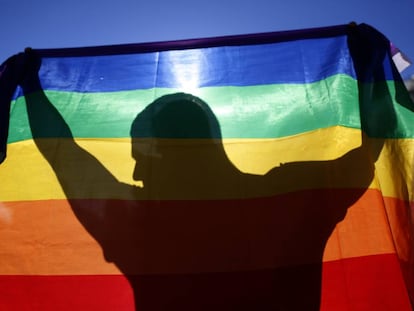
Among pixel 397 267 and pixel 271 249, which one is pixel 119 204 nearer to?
pixel 271 249

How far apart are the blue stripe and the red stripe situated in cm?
125

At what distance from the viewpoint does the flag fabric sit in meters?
1.72

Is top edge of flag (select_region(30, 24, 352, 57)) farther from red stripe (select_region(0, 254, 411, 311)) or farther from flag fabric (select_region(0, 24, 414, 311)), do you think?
red stripe (select_region(0, 254, 411, 311))

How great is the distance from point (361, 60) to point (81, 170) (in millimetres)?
2012

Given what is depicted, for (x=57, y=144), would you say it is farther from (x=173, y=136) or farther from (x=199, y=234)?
(x=199, y=234)

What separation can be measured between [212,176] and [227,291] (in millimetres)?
687

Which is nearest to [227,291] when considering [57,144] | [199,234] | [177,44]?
[199,234]

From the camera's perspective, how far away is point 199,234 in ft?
5.93

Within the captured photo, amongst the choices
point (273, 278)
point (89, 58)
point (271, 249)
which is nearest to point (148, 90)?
point (89, 58)

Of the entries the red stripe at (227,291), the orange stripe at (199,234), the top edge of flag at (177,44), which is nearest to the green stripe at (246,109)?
the top edge of flag at (177,44)

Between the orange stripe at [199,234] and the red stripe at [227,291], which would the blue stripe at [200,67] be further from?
the red stripe at [227,291]

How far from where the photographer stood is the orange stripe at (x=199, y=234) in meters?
1.76

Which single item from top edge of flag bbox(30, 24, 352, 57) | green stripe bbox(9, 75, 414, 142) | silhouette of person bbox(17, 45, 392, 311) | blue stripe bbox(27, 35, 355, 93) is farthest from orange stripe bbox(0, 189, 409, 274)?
top edge of flag bbox(30, 24, 352, 57)

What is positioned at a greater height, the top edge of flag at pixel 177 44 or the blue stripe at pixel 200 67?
the top edge of flag at pixel 177 44
